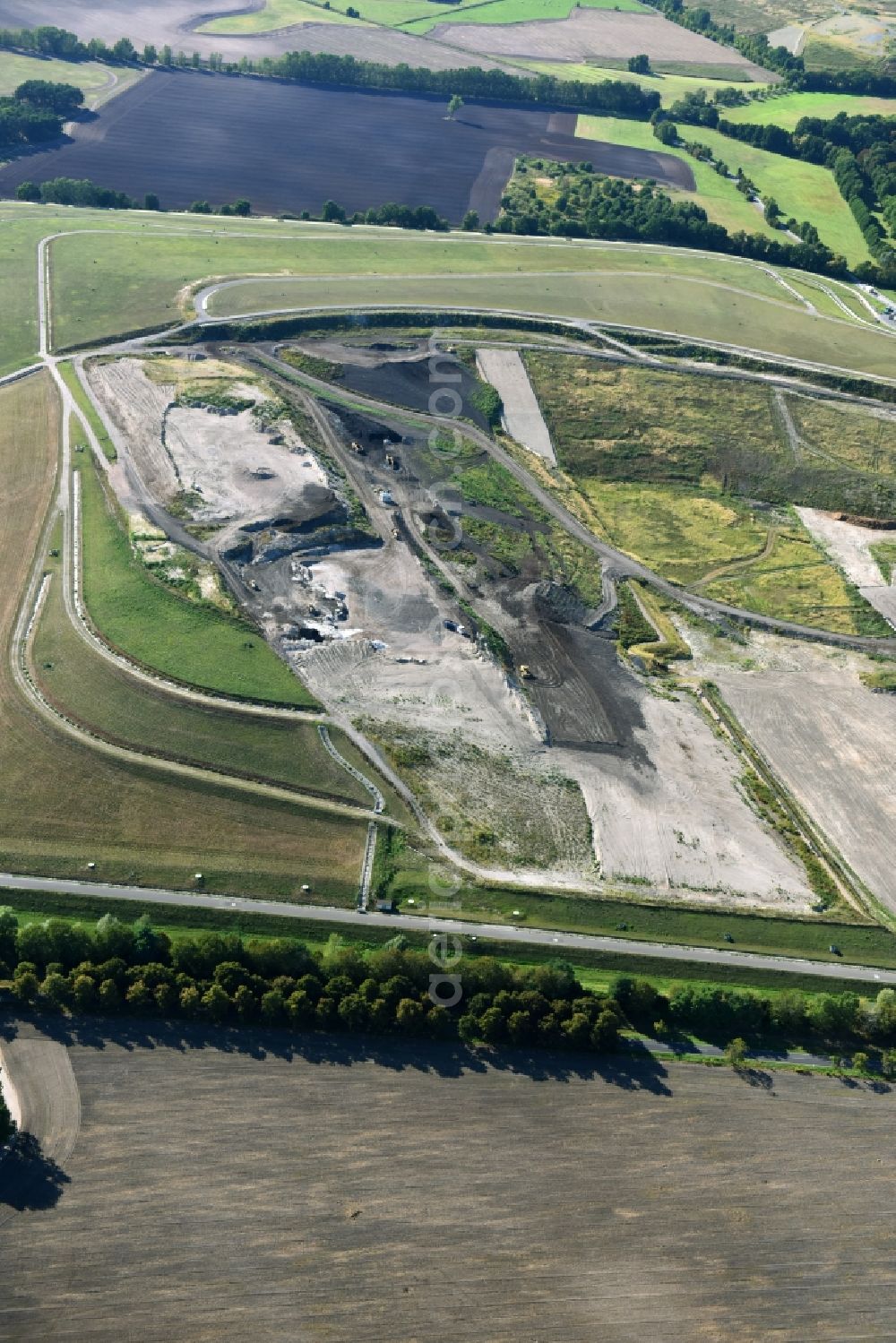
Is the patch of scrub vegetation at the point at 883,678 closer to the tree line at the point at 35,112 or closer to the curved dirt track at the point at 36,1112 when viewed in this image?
the curved dirt track at the point at 36,1112

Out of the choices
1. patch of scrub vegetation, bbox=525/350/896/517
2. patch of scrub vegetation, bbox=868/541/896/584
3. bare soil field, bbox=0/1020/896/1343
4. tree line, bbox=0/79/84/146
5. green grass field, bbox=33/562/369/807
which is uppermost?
tree line, bbox=0/79/84/146

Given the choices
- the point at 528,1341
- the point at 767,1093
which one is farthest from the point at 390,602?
the point at 528,1341

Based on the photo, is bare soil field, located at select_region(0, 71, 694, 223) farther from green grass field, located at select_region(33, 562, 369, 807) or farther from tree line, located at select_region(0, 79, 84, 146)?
green grass field, located at select_region(33, 562, 369, 807)

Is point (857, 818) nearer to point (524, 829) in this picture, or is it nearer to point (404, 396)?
point (524, 829)

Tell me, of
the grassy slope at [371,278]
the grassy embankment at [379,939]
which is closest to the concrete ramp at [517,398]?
the grassy slope at [371,278]

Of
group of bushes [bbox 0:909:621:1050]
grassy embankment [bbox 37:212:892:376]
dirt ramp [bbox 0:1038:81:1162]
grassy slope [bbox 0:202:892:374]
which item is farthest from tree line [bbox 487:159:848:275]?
dirt ramp [bbox 0:1038:81:1162]

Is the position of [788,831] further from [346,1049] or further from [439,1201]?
[439,1201]
